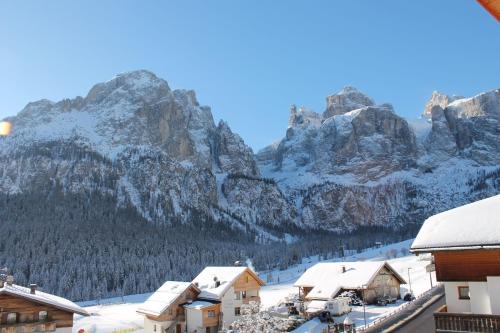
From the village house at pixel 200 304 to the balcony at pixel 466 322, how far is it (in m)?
36.7

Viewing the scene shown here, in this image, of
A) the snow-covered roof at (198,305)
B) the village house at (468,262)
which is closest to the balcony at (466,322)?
the village house at (468,262)

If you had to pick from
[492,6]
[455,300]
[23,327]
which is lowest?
[23,327]

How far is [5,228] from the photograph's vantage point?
185375 millimetres

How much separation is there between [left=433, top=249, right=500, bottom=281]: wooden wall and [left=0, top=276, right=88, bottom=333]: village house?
22.5 metres

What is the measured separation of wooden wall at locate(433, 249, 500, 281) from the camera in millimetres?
17734

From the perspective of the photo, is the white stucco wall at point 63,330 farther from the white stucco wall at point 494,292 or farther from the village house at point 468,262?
the white stucco wall at point 494,292

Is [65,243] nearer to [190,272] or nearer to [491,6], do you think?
[190,272]

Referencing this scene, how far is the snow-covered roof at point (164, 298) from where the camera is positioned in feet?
172

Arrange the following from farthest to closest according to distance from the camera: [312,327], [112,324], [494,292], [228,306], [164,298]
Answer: [112,324]
[228,306]
[164,298]
[312,327]
[494,292]

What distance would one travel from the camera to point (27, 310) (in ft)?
97.6

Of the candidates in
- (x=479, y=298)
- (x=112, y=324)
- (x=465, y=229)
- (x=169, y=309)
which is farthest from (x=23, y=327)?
(x=112, y=324)

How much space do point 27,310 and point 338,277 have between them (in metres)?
42.1

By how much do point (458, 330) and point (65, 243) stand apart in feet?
593

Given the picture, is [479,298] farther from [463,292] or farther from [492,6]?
[492,6]
